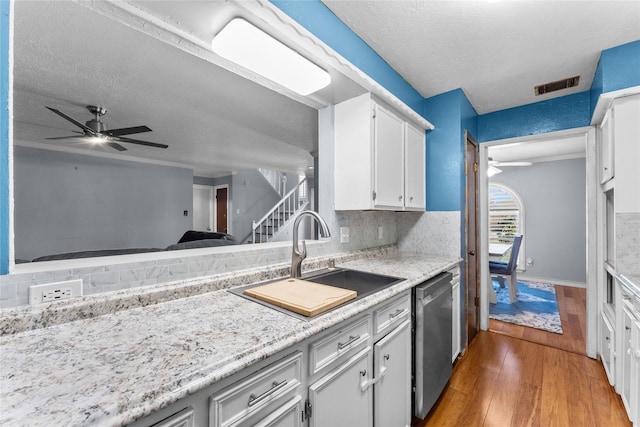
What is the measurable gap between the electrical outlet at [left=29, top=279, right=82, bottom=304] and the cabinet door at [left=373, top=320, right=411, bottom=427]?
1.22 m

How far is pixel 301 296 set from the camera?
1188 mm

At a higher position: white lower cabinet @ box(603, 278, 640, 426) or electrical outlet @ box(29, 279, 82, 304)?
electrical outlet @ box(29, 279, 82, 304)

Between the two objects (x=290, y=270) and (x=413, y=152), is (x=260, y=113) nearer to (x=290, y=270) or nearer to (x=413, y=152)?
(x=413, y=152)

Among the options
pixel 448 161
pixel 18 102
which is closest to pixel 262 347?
pixel 448 161

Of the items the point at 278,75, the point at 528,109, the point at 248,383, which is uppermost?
the point at 528,109

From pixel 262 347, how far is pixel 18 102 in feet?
13.5

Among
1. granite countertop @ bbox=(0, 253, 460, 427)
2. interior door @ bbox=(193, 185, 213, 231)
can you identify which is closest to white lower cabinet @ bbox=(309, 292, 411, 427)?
granite countertop @ bbox=(0, 253, 460, 427)

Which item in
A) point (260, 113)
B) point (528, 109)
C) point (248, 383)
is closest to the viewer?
point (248, 383)

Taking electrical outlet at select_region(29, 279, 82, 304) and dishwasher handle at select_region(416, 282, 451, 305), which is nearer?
electrical outlet at select_region(29, 279, 82, 304)

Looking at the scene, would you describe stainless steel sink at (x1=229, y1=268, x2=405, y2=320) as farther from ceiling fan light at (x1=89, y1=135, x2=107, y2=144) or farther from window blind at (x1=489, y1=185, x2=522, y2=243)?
window blind at (x1=489, y1=185, x2=522, y2=243)

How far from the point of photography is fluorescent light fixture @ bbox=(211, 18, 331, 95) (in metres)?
1.18

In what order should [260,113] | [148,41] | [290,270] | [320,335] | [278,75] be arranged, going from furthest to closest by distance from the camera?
[260,113]
[148,41]
[290,270]
[278,75]
[320,335]

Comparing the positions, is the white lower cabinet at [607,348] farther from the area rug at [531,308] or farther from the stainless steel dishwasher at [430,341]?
the stainless steel dishwasher at [430,341]

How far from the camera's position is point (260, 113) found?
3.19 metres
